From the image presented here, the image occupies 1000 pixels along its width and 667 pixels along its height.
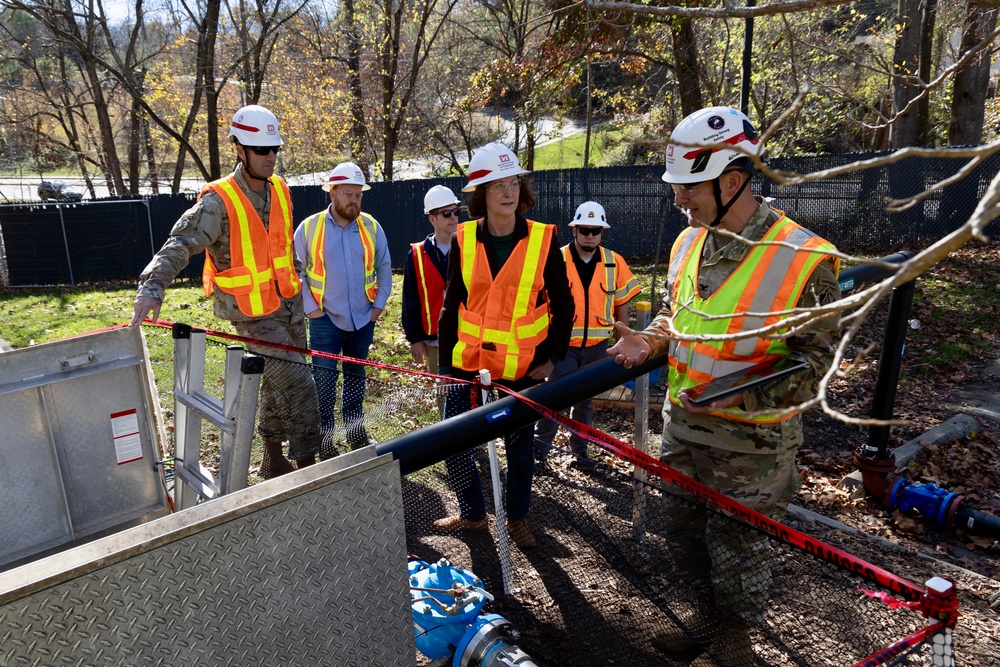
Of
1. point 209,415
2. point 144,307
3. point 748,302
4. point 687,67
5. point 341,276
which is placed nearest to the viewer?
point 748,302

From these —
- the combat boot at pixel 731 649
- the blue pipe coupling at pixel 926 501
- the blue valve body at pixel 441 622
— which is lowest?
the blue pipe coupling at pixel 926 501

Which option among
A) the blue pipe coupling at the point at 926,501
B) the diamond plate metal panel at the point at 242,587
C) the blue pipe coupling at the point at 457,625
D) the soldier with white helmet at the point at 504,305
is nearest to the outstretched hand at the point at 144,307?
the soldier with white helmet at the point at 504,305

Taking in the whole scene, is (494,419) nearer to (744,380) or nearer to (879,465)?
(744,380)

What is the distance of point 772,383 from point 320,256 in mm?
3973

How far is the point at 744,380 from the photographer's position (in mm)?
2756

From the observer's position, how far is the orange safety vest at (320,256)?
572 centimetres

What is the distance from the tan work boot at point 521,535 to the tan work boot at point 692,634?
1.14 m

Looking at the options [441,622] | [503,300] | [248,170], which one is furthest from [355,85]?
[441,622]

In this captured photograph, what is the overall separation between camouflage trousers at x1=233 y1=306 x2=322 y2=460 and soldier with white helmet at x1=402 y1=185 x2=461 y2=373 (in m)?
0.80

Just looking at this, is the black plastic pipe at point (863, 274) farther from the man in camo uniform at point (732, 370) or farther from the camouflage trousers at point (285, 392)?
the camouflage trousers at point (285, 392)

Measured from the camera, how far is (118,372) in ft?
11.8

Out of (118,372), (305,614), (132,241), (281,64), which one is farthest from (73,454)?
(281,64)

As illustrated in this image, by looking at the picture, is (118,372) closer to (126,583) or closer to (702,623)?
(126,583)

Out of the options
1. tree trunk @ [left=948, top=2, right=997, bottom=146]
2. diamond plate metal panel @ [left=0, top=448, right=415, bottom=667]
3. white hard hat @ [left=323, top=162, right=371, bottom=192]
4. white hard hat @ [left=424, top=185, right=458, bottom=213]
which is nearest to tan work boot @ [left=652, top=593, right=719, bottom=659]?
diamond plate metal panel @ [left=0, top=448, right=415, bottom=667]
